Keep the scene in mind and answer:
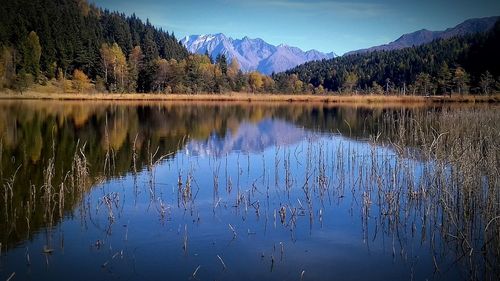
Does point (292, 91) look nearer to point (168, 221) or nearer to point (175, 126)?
point (175, 126)

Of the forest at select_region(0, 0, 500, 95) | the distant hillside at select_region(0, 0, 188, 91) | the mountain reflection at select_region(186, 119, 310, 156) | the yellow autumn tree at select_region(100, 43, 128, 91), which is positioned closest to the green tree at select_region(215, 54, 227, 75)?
the forest at select_region(0, 0, 500, 95)

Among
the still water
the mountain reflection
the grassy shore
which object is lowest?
the still water

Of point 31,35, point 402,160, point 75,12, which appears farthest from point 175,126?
point 75,12

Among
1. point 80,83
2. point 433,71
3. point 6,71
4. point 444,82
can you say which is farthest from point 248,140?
point 433,71

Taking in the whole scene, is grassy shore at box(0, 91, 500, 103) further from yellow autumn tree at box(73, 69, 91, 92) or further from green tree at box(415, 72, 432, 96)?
green tree at box(415, 72, 432, 96)

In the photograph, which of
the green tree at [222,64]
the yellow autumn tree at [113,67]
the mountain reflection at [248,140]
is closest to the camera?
the mountain reflection at [248,140]

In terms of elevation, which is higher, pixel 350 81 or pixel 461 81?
pixel 350 81

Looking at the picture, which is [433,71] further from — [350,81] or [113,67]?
[113,67]

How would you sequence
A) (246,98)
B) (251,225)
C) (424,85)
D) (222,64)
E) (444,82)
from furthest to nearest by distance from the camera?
1. (222,64)
2. (424,85)
3. (444,82)
4. (246,98)
5. (251,225)

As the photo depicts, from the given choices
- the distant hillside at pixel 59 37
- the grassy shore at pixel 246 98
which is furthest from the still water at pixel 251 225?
the distant hillside at pixel 59 37

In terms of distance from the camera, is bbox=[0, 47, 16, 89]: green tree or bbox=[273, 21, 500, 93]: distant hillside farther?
bbox=[273, 21, 500, 93]: distant hillside

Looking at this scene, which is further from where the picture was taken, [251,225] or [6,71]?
[6,71]

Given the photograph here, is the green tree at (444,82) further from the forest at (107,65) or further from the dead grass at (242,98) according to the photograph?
the dead grass at (242,98)

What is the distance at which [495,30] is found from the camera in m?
103
